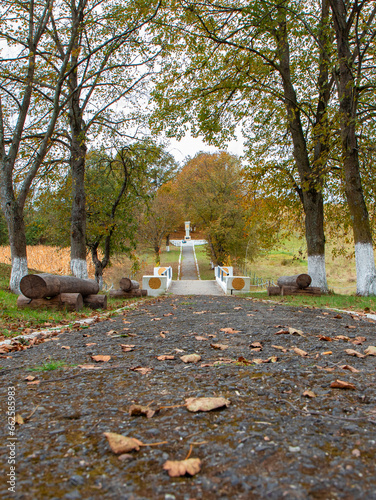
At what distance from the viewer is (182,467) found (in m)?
1.52

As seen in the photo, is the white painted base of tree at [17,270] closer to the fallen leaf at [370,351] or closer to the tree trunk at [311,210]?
the fallen leaf at [370,351]

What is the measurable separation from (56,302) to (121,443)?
689 cm

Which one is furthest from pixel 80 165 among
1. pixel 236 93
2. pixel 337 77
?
pixel 337 77

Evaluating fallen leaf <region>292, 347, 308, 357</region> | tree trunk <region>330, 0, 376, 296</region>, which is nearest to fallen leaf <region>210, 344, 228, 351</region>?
fallen leaf <region>292, 347, 308, 357</region>

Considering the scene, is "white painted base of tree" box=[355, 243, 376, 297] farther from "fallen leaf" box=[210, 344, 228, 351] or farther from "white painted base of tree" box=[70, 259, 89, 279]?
"white painted base of tree" box=[70, 259, 89, 279]

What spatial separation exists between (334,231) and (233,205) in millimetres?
14263

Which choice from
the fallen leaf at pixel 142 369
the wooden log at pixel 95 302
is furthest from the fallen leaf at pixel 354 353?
the wooden log at pixel 95 302

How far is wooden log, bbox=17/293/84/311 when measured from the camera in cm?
787

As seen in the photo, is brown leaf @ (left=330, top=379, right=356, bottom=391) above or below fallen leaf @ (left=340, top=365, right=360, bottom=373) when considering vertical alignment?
above

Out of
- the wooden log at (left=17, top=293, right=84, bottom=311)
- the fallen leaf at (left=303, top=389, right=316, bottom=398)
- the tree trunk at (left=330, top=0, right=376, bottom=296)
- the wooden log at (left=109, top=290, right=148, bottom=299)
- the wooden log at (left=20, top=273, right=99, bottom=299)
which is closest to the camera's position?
the fallen leaf at (left=303, top=389, right=316, bottom=398)

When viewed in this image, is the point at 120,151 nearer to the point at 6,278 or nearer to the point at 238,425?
the point at 6,278

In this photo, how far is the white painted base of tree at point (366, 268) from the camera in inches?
437

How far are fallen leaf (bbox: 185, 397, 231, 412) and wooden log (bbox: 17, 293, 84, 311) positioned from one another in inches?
257

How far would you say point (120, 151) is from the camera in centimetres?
1560
